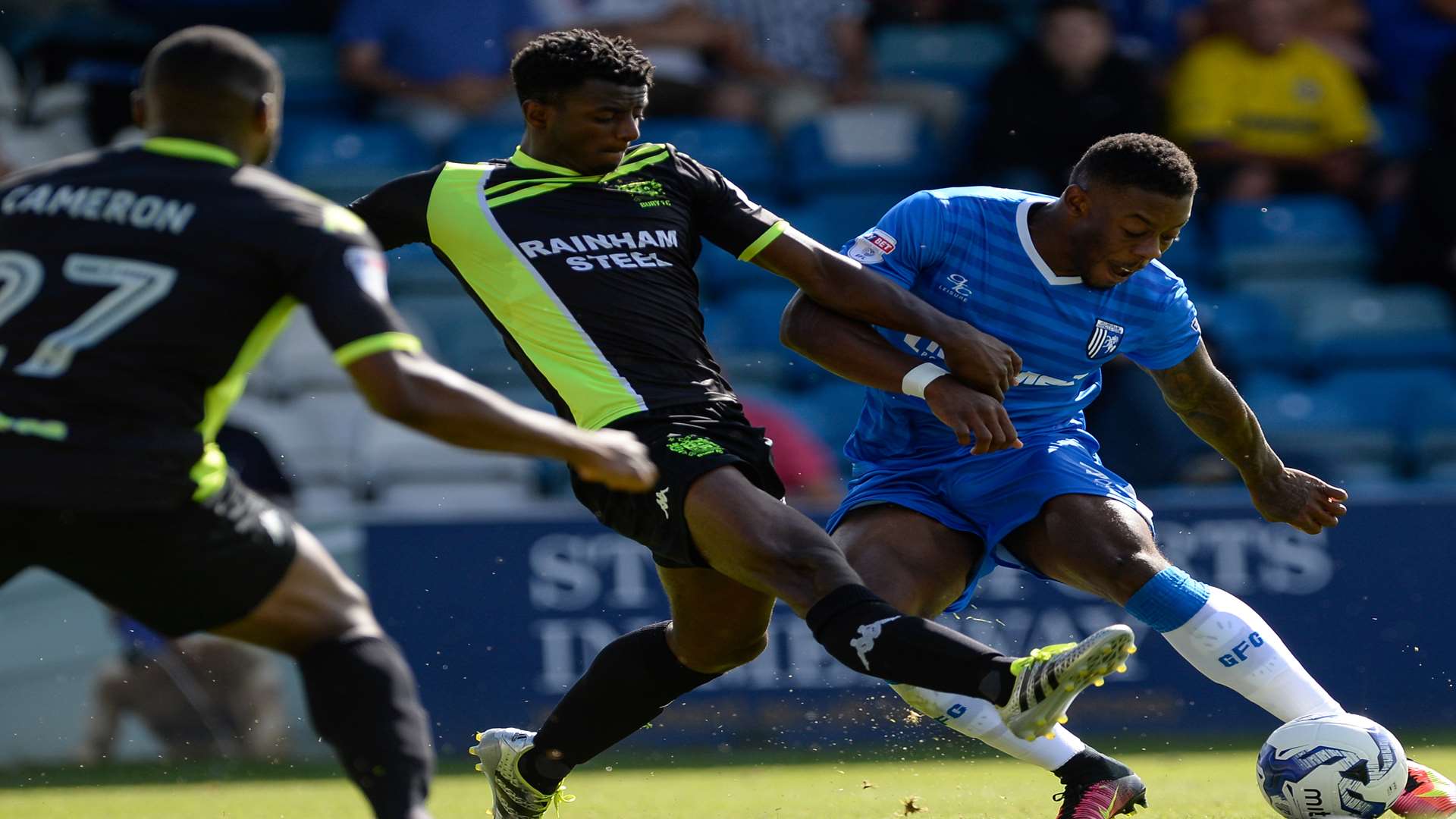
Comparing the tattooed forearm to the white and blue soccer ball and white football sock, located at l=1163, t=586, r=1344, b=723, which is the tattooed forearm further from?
the white and blue soccer ball

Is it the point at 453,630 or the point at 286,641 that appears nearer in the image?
the point at 286,641

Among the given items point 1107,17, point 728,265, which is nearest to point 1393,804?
point 728,265

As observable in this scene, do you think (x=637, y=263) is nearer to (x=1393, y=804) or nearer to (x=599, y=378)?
(x=599, y=378)

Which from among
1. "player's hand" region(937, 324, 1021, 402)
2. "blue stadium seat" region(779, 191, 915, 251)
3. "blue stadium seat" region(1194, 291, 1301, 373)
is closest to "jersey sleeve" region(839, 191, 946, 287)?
"player's hand" region(937, 324, 1021, 402)

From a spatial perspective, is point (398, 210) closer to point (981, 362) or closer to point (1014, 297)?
point (981, 362)

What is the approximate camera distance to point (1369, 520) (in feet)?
29.1

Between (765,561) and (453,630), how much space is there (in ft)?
14.4

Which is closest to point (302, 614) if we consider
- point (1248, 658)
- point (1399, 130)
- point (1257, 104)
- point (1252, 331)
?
point (1248, 658)

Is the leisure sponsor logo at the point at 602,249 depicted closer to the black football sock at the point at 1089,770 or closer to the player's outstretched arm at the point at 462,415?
the player's outstretched arm at the point at 462,415

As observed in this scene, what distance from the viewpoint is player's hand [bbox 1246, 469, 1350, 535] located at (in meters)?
5.54

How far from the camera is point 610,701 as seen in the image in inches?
212

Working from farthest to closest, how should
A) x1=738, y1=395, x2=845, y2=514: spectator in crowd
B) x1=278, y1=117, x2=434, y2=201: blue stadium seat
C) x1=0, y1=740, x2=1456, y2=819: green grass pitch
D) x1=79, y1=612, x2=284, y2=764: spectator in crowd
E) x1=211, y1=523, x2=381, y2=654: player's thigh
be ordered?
1. x1=278, y1=117, x2=434, y2=201: blue stadium seat
2. x1=738, y1=395, x2=845, y2=514: spectator in crowd
3. x1=79, y1=612, x2=284, y2=764: spectator in crowd
4. x1=0, y1=740, x2=1456, y2=819: green grass pitch
5. x1=211, y1=523, x2=381, y2=654: player's thigh

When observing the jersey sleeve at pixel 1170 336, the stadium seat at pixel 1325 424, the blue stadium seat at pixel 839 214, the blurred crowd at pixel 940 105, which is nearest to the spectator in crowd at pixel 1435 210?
the blurred crowd at pixel 940 105

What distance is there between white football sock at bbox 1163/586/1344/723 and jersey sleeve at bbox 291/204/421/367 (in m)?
2.50
